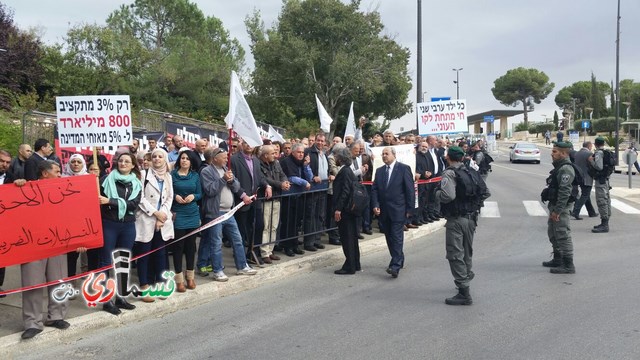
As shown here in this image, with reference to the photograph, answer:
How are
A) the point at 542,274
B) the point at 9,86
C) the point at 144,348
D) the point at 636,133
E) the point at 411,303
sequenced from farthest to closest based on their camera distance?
the point at 636,133 → the point at 9,86 → the point at 542,274 → the point at 411,303 → the point at 144,348

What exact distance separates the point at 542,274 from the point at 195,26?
50.2 meters

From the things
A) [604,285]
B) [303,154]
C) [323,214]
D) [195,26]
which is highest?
[195,26]

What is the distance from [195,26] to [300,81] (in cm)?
1976

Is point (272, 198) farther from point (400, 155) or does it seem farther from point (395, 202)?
point (400, 155)

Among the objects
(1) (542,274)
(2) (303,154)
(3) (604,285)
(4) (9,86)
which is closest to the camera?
(3) (604,285)

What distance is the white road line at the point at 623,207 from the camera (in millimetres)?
15312

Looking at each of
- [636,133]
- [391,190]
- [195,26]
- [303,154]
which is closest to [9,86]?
[303,154]

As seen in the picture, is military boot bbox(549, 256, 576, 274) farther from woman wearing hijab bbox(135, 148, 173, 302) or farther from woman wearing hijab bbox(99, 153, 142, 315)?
woman wearing hijab bbox(99, 153, 142, 315)

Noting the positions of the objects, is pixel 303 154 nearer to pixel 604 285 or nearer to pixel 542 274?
pixel 542 274

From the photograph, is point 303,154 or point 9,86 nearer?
point 303,154

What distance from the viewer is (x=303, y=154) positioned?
9.68m

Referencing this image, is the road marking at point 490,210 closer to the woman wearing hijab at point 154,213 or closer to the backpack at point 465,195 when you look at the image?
the backpack at point 465,195

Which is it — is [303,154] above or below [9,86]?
below

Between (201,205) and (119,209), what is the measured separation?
4.80 ft
